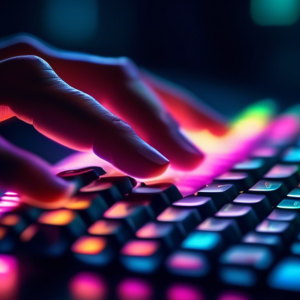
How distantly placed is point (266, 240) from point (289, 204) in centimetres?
11

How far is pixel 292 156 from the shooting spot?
2.09ft

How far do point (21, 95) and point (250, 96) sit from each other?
0.81 meters

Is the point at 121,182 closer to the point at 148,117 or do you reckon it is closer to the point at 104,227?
the point at 104,227

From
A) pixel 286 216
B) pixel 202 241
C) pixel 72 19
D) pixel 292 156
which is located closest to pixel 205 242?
pixel 202 241

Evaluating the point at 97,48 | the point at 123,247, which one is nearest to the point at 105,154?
the point at 123,247

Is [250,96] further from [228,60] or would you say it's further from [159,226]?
[159,226]

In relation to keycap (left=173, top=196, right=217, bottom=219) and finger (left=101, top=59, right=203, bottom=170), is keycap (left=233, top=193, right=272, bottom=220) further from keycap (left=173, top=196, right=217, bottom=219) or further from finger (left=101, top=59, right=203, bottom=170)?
finger (left=101, top=59, right=203, bottom=170)

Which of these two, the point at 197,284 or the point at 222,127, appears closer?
the point at 197,284

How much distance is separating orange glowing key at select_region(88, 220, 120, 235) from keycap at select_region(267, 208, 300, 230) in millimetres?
157

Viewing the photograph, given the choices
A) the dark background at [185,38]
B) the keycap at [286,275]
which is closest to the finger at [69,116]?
the keycap at [286,275]

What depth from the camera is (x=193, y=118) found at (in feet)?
3.24

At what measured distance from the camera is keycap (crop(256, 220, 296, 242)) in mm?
359

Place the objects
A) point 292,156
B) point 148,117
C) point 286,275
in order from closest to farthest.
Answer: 1. point 286,275
2. point 292,156
3. point 148,117

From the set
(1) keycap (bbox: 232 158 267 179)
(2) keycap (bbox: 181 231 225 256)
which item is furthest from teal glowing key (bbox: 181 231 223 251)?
(1) keycap (bbox: 232 158 267 179)
